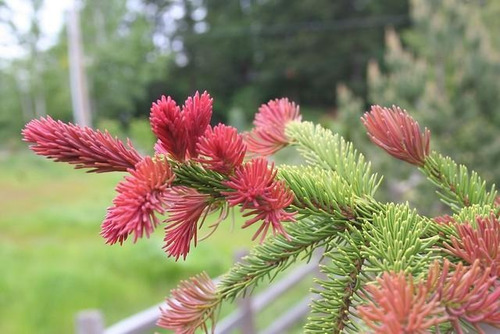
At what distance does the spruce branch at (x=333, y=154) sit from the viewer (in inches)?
18.3

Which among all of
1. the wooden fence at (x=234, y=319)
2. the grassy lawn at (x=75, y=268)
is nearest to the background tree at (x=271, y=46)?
the grassy lawn at (x=75, y=268)

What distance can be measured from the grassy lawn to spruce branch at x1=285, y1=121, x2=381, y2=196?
1782 mm

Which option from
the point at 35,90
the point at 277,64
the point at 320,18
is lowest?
the point at 35,90

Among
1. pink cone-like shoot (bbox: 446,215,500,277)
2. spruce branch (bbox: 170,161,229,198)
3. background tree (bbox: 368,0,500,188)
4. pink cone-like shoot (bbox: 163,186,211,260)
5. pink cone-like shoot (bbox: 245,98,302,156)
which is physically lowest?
pink cone-like shoot (bbox: 446,215,500,277)

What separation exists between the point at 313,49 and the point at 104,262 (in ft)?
67.1

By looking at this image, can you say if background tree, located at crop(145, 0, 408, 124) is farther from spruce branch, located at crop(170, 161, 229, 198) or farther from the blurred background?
spruce branch, located at crop(170, 161, 229, 198)

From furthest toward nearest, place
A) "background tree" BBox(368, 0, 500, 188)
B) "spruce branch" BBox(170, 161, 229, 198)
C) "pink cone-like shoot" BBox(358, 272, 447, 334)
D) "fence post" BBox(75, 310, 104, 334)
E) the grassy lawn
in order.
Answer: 1. "background tree" BBox(368, 0, 500, 188)
2. the grassy lawn
3. "fence post" BBox(75, 310, 104, 334)
4. "spruce branch" BBox(170, 161, 229, 198)
5. "pink cone-like shoot" BBox(358, 272, 447, 334)

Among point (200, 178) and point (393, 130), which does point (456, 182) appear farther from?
point (200, 178)

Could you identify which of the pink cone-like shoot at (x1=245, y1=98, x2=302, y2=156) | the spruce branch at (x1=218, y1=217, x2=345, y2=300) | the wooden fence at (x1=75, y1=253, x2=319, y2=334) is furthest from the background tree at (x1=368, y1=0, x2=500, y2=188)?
the spruce branch at (x1=218, y1=217, x2=345, y2=300)

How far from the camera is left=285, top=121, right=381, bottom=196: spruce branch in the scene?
1.53 ft

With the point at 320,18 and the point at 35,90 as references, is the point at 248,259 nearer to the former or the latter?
the point at 35,90

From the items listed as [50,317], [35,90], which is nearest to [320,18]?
[35,90]

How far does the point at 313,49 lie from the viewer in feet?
77.9

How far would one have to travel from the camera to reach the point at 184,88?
25969mm
